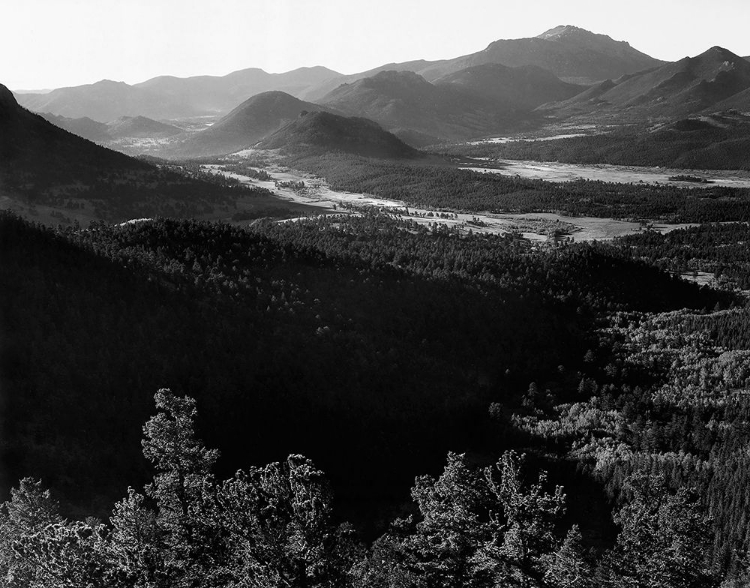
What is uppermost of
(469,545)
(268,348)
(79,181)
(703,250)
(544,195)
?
(544,195)

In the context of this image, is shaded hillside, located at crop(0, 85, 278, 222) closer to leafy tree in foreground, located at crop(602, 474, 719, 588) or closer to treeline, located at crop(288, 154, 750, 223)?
treeline, located at crop(288, 154, 750, 223)

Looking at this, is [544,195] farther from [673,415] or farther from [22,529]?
[22,529]

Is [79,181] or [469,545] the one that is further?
[79,181]

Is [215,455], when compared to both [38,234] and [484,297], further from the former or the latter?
[484,297]

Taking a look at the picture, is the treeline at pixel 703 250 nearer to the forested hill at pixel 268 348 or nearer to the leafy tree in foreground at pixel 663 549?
the forested hill at pixel 268 348

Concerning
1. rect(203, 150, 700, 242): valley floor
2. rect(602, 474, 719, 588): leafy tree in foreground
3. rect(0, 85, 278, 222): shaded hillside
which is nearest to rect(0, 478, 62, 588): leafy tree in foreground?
rect(602, 474, 719, 588): leafy tree in foreground

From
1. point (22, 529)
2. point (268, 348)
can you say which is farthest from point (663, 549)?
point (268, 348)
